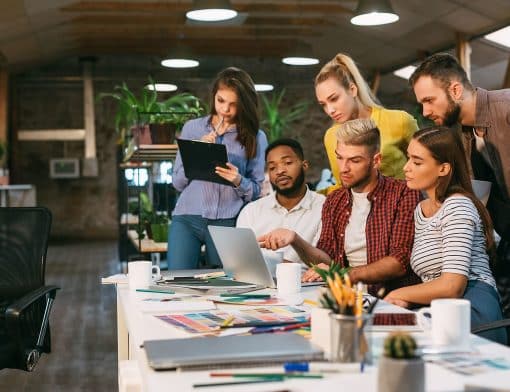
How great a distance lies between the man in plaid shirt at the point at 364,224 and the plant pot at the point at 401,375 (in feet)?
4.37

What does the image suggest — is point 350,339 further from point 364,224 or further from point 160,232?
point 160,232

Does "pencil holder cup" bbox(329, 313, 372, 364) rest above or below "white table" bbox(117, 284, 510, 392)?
above

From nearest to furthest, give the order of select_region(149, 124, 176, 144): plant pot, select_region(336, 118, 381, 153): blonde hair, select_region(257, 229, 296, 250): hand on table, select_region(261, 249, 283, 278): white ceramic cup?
select_region(257, 229, 296, 250): hand on table, select_region(336, 118, 381, 153): blonde hair, select_region(261, 249, 283, 278): white ceramic cup, select_region(149, 124, 176, 144): plant pot

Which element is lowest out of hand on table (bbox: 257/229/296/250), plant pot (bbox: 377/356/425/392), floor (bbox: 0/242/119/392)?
floor (bbox: 0/242/119/392)

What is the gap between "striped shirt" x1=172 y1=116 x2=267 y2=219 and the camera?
376 centimetres

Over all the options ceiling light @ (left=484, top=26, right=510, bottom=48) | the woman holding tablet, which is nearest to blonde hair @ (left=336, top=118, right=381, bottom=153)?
the woman holding tablet

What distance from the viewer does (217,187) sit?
3779 mm

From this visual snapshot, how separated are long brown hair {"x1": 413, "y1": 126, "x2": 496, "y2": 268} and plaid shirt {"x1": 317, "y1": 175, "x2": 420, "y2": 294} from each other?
8.3 inches

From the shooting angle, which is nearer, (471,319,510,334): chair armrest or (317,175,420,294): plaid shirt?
(471,319,510,334): chair armrest

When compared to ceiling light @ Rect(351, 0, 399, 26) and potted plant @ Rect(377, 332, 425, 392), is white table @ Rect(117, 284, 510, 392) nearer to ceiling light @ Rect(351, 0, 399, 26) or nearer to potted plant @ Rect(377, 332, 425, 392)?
potted plant @ Rect(377, 332, 425, 392)

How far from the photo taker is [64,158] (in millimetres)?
14602

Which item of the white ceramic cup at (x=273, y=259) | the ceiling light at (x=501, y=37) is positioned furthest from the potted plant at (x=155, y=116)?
the ceiling light at (x=501, y=37)

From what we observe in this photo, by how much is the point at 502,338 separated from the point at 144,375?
1202 mm

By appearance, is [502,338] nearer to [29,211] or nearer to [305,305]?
[305,305]
